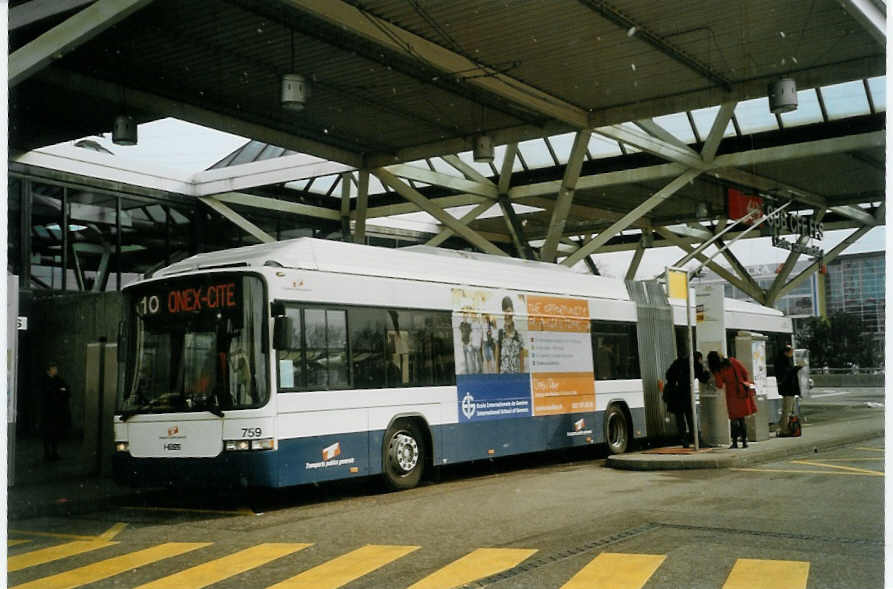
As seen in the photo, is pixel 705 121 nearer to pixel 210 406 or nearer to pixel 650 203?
pixel 650 203

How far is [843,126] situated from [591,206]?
11.5 meters

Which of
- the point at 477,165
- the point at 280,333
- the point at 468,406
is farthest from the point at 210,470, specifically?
the point at 477,165

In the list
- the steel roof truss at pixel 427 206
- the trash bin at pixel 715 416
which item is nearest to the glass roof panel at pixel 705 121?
the steel roof truss at pixel 427 206

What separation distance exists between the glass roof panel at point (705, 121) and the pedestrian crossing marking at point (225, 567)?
1720cm

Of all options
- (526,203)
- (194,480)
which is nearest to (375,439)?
(194,480)

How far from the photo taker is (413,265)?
15.0 m

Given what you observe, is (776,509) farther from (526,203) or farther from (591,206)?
(591,206)

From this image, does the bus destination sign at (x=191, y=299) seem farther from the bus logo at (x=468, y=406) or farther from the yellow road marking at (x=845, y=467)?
the yellow road marking at (x=845, y=467)

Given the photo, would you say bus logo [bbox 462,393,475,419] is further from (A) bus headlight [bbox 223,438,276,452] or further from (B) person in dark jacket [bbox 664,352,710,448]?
(B) person in dark jacket [bbox 664,352,710,448]

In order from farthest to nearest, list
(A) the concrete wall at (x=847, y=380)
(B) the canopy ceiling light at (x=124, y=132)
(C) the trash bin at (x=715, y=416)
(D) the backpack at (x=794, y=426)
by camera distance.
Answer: (A) the concrete wall at (x=847, y=380) → (D) the backpack at (x=794, y=426) → (C) the trash bin at (x=715, y=416) → (B) the canopy ceiling light at (x=124, y=132)

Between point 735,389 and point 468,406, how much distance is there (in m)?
5.01

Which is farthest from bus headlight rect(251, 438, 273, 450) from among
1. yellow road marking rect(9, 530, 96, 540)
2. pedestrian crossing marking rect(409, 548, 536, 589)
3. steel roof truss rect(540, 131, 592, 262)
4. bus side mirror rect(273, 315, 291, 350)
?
steel roof truss rect(540, 131, 592, 262)

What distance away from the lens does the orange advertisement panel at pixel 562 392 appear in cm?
1669

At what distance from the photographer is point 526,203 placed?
3080 cm
